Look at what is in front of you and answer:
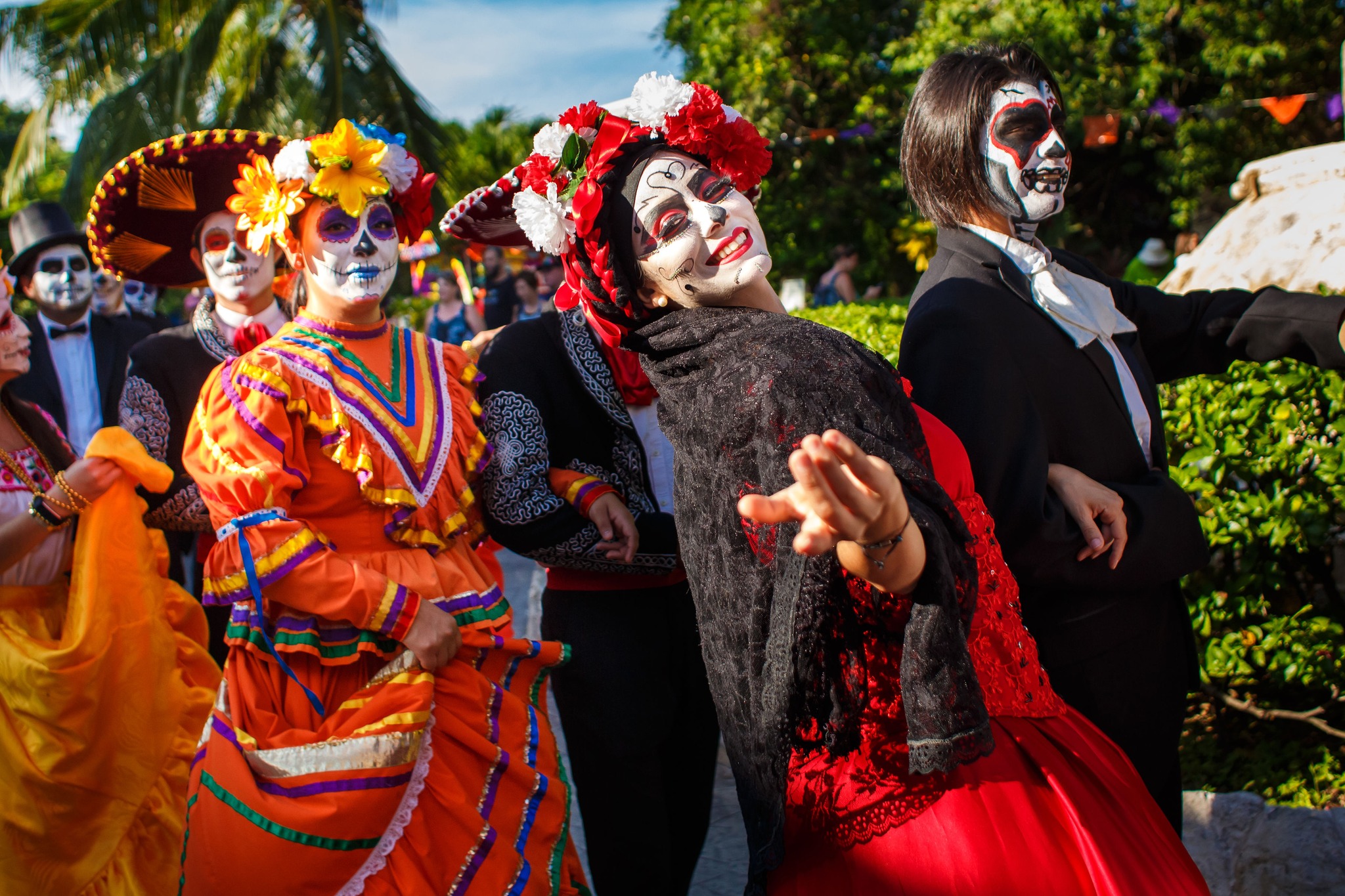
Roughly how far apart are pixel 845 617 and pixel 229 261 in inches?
114

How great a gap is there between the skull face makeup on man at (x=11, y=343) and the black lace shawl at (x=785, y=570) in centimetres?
227

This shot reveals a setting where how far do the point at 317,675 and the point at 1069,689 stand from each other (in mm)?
1662

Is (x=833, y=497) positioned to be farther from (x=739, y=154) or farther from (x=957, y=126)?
(x=957, y=126)

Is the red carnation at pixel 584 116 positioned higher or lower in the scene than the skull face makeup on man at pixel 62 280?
lower

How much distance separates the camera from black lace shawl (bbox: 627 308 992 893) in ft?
5.07

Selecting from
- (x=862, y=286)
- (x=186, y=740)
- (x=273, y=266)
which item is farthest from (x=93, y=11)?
(x=186, y=740)

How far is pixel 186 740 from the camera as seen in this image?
339cm

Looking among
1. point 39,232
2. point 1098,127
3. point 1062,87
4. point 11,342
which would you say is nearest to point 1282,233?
point 1098,127

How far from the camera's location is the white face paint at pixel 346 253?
279 centimetres

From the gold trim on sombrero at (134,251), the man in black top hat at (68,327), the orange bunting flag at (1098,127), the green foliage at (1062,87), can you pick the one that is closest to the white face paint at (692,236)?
the gold trim on sombrero at (134,251)

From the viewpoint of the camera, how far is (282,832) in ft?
7.84

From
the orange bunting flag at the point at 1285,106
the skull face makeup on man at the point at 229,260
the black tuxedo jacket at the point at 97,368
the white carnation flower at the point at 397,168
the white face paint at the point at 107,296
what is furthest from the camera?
the orange bunting flag at the point at 1285,106

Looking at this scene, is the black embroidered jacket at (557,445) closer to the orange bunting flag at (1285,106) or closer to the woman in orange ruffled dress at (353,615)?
the woman in orange ruffled dress at (353,615)

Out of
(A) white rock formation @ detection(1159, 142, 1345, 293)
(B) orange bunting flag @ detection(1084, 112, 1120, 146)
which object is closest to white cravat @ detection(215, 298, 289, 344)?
(A) white rock formation @ detection(1159, 142, 1345, 293)
